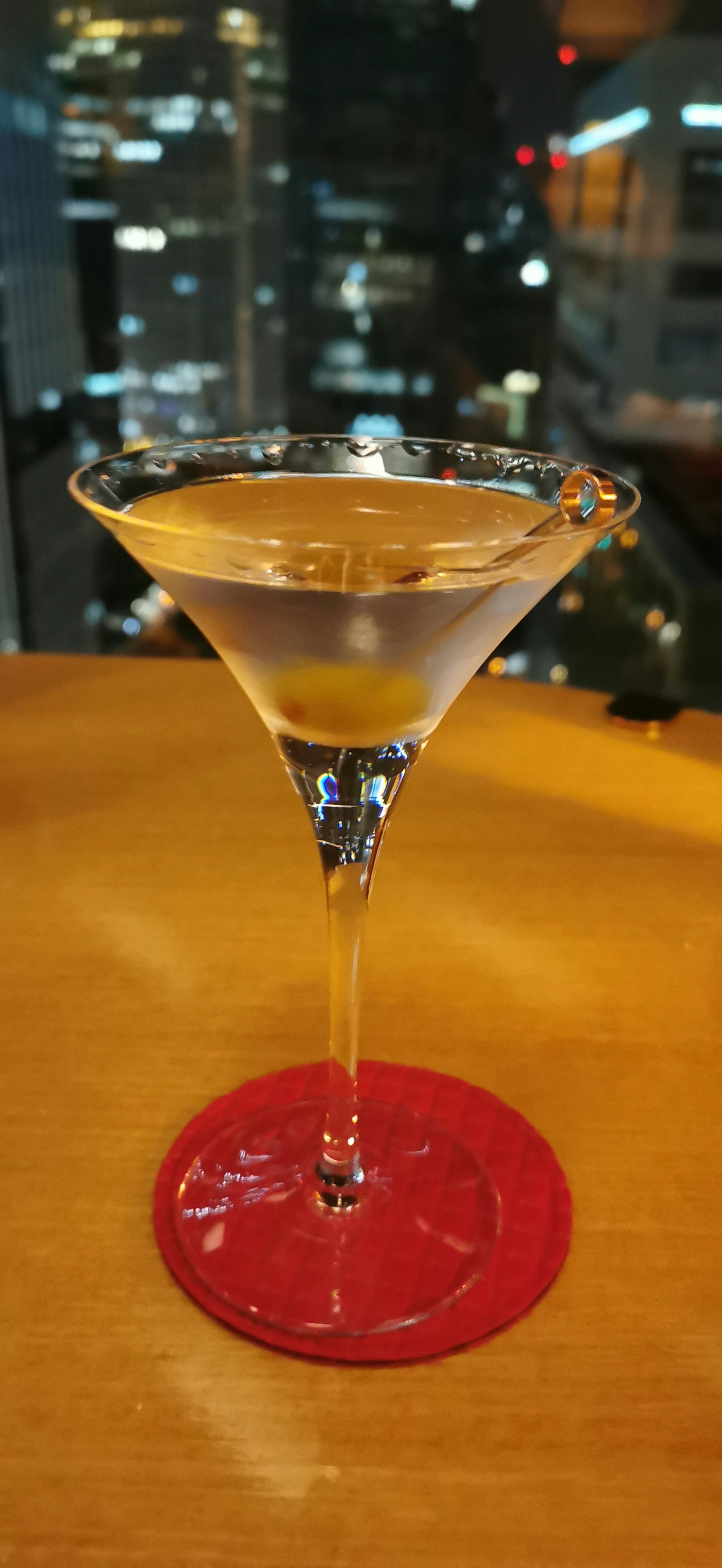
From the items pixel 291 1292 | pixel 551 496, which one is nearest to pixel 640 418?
pixel 551 496

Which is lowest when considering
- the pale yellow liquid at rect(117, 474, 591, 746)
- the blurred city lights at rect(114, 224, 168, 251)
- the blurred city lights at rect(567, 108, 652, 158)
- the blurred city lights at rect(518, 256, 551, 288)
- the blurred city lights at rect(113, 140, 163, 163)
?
the pale yellow liquid at rect(117, 474, 591, 746)

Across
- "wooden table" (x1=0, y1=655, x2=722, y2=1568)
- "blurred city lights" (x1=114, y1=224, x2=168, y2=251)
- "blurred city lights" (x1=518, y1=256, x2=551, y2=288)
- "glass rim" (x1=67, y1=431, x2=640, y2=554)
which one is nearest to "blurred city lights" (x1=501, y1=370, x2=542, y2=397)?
"blurred city lights" (x1=518, y1=256, x2=551, y2=288)

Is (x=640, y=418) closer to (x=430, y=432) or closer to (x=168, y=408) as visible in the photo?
(x=430, y=432)

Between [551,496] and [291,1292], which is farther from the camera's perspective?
[551,496]

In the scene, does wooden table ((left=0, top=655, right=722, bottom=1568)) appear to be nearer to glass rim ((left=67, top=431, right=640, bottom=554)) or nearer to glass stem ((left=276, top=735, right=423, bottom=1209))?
glass stem ((left=276, top=735, right=423, bottom=1209))

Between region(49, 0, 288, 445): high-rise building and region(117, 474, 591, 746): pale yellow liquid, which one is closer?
region(117, 474, 591, 746): pale yellow liquid

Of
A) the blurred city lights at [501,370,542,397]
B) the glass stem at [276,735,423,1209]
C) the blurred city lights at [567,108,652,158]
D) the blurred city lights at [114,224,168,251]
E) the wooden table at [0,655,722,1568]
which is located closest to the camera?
the wooden table at [0,655,722,1568]
